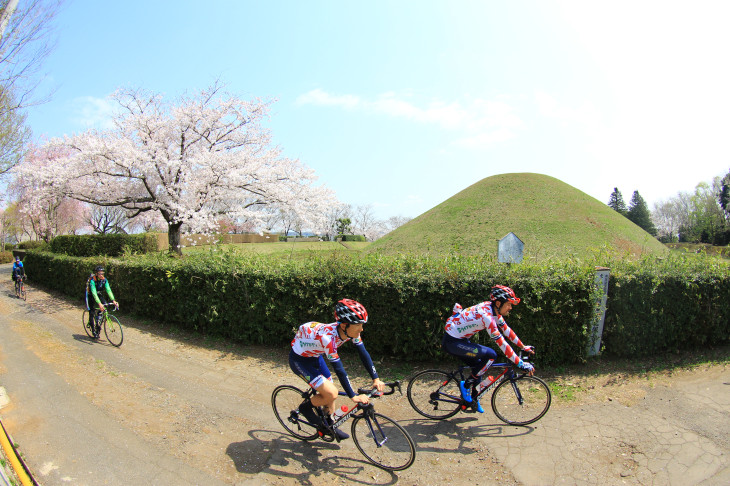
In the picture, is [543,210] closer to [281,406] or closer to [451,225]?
[451,225]

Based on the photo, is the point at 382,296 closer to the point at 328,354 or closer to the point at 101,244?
the point at 328,354

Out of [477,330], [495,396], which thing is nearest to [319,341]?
[477,330]

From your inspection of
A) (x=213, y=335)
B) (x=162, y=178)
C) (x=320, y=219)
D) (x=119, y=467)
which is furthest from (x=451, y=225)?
(x=119, y=467)

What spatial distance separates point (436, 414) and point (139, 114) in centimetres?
2101

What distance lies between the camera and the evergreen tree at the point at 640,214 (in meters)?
59.5

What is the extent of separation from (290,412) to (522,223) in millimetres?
29194

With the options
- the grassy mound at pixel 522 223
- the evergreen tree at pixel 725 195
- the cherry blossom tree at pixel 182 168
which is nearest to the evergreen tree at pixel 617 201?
the evergreen tree at pixel 725 195

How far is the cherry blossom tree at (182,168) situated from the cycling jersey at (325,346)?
15421mm

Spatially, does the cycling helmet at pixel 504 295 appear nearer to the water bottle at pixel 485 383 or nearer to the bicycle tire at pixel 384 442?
the water bottle at pixel 485 383

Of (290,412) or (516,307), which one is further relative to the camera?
(516,307)

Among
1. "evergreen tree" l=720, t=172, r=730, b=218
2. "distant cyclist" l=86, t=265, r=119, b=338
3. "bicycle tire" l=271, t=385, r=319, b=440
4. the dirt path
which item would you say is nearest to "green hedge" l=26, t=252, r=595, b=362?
the dirt path

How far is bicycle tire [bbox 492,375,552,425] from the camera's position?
533 centimetres

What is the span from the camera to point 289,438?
5.17 meters

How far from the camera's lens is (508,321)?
22.9ft
